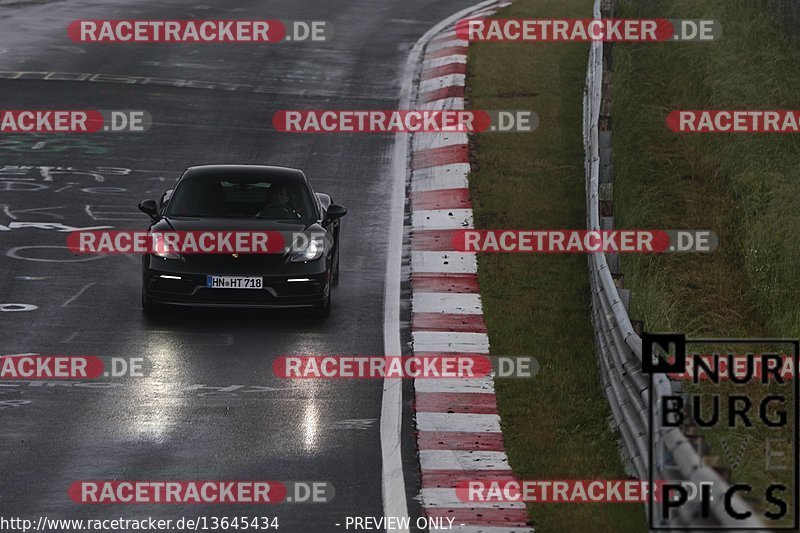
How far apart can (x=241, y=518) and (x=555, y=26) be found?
21959 mm

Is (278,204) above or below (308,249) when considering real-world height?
above

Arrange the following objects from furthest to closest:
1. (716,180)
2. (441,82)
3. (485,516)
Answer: (441,82) < (716,180) < (485,516)

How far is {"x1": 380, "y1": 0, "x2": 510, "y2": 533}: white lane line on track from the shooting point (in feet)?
35.0

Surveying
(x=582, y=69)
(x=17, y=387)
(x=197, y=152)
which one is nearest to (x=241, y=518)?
(x=17, y=387)

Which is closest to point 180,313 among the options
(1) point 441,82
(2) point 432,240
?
(2) point 432,240

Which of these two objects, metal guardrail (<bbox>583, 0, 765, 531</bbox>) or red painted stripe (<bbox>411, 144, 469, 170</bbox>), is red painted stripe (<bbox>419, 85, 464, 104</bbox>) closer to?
red painted stripe (<bbox>411, 144, 469, 170</bbox>)

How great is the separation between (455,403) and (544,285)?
3.96 m

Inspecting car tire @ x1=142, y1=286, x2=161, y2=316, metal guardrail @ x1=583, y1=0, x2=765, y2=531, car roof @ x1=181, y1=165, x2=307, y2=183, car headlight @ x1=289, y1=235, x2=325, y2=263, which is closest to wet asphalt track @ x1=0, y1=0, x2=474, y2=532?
car tire @ x1=142, y1=286, x2=161, y2=316

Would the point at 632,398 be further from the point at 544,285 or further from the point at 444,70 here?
the point at 444,70

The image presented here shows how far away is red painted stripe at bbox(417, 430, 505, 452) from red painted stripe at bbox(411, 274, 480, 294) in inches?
180

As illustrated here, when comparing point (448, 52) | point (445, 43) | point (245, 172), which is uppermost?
point (445, 43)

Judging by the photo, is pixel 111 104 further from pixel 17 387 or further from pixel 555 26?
pixel 17 387

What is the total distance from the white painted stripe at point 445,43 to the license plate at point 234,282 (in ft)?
50.2

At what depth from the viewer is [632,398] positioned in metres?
10.9
